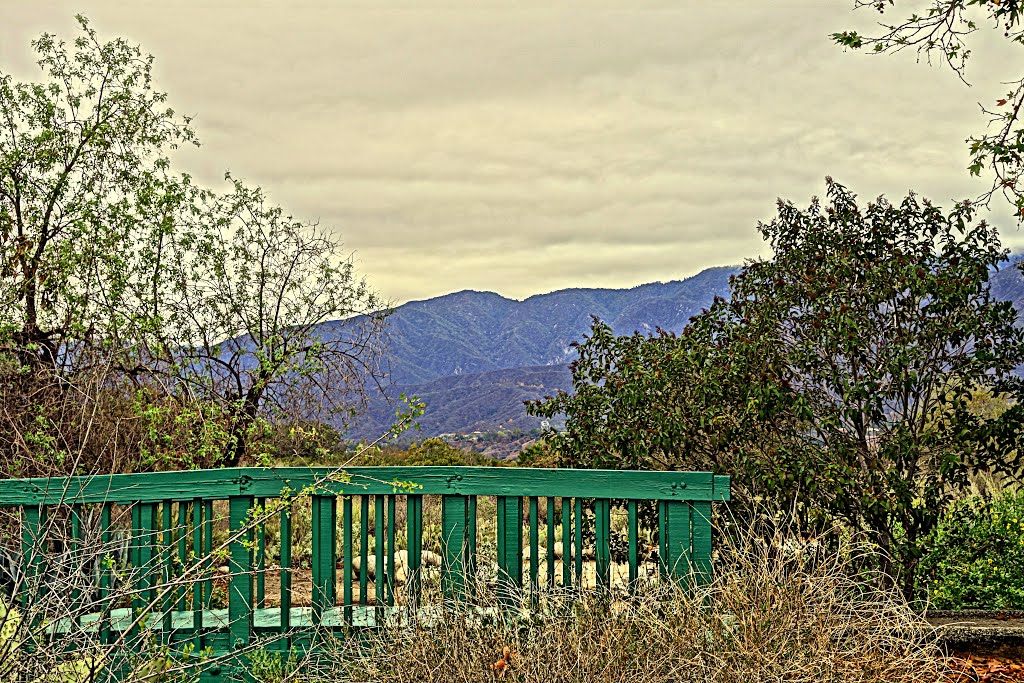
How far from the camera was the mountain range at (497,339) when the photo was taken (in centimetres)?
3506

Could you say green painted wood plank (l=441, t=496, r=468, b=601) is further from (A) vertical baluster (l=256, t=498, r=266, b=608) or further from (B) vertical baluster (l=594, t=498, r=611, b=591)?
(A) vertical baluster (l=256, t=498, r=266, b=608)

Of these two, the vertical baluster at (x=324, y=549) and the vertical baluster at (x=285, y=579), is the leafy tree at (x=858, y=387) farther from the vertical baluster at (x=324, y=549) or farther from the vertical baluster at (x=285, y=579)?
the vertical baluster at (x=285, y=579)

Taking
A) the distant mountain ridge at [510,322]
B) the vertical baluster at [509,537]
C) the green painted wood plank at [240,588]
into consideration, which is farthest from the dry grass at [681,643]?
the distant mountain ridge at [510,322]

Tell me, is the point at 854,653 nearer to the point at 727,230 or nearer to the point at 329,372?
the point at 329,372

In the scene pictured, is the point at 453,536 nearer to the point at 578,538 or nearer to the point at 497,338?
the point at 578,538

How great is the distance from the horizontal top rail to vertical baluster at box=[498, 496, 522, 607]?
0.08 m

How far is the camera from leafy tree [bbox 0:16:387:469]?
792 cm

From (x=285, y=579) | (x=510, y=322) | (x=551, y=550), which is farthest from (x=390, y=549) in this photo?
(x=510, y=322)

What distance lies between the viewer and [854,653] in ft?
13.6

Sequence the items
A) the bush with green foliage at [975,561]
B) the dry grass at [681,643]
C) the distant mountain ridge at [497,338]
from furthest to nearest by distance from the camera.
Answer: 1. the distant mountain ridge at [497,338]
2. the bush with green foliage at [975,561]
3. the dry grass at [681,643]

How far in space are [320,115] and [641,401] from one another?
691cm

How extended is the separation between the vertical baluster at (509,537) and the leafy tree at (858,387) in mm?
1356

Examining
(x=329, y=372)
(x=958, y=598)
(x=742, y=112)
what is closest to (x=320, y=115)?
(x=329, y=372)

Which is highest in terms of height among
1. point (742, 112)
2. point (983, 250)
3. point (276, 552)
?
point (742, 112)
